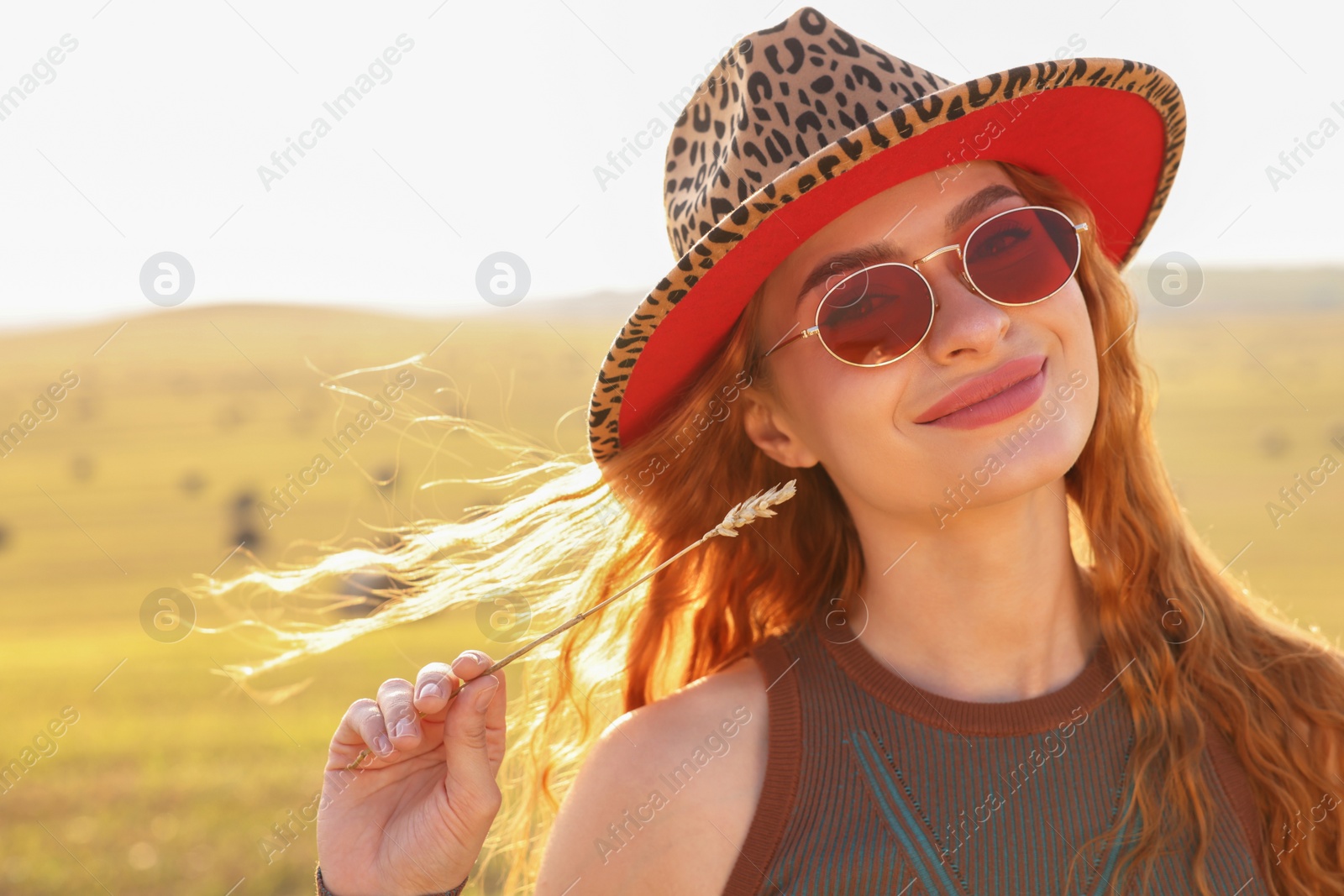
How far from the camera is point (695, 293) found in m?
2.34

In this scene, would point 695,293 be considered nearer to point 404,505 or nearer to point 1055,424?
point 1055,424

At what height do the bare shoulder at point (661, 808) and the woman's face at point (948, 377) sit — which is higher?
the woman's face at point (948, 377)

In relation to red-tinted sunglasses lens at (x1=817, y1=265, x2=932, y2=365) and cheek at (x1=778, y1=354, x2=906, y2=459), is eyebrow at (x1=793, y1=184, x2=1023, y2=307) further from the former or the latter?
cheek at (x1=778, y1=354, x2=906, y2=459)

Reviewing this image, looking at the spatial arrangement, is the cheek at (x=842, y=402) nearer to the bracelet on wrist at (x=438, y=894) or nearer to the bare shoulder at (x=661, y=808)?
the bare shoulder at (x=661, y=808)

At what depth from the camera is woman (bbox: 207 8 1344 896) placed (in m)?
2.12

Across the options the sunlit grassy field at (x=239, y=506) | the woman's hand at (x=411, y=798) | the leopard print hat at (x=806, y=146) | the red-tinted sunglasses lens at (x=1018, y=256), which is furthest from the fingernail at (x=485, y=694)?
the red-tinted sunglasses lens at (x=1018, y=256)

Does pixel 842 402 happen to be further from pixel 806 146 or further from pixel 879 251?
pixel 806 146

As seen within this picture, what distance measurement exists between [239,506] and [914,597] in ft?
108

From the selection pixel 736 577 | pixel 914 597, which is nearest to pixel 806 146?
pixel 914 597

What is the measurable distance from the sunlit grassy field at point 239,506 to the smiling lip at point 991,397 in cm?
77

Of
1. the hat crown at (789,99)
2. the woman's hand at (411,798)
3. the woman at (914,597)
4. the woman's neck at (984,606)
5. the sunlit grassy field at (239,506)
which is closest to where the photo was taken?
the woman's hand at (411,798)

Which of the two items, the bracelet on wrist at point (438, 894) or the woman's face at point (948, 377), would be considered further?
the woman's face at point (948, 377)

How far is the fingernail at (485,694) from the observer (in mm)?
2025

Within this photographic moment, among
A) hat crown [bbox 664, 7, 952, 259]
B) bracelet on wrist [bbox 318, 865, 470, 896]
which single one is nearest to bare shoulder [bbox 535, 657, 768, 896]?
bracelet on wrist [bbox 318, 865, 470, 896]
